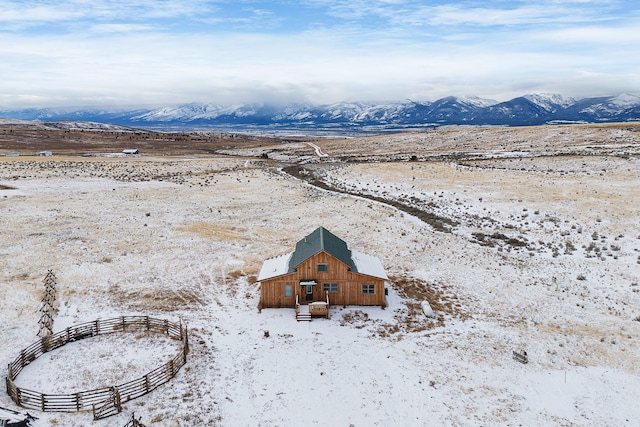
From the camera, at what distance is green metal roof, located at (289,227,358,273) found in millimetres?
27656

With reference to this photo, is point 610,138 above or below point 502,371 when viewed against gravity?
above

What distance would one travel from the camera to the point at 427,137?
475 feet

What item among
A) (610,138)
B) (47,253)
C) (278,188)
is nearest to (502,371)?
(47,253)

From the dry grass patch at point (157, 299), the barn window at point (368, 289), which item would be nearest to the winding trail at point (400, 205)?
the barn window at point (368, 289)

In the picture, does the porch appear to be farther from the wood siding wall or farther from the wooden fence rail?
the wooden fence rail

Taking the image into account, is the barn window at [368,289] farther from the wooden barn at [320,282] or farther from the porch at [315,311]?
the porch at [315,311]

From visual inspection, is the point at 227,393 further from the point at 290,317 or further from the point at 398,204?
the point at 398,204

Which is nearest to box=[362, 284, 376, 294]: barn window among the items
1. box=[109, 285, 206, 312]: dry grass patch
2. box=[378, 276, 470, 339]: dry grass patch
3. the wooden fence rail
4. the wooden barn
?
the wooden barn

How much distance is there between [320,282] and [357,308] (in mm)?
3079

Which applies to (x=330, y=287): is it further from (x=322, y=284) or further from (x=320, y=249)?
(x=320, y=249)

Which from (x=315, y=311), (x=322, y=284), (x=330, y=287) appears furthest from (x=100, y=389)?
(x=330, y=287)

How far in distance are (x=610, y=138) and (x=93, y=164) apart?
414 ft

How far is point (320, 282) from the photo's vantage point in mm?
28188

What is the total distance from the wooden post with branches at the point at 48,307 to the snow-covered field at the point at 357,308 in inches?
17.3
